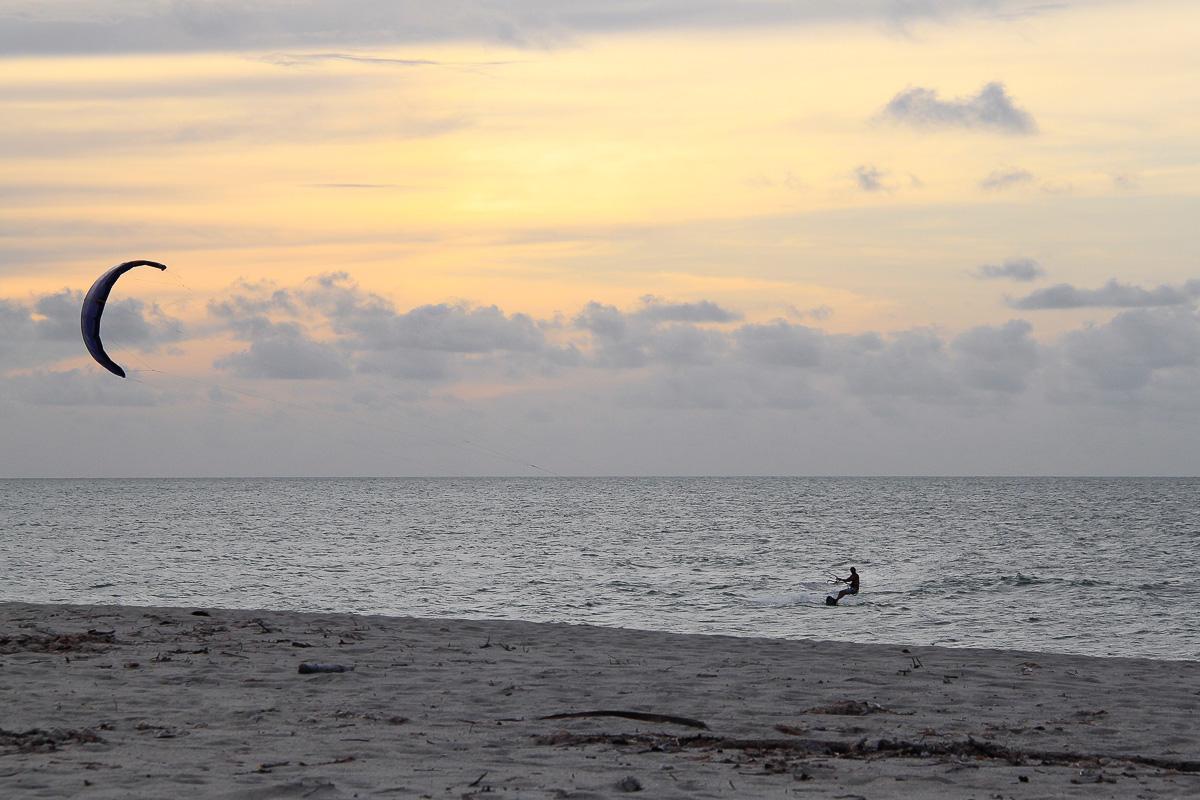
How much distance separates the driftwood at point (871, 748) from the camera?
9328 millimetres

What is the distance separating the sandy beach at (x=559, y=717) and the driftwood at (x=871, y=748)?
0.08ft

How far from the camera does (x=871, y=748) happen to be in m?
9.59

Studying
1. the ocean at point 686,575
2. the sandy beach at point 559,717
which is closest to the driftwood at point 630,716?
the sandy beach at point 559,717

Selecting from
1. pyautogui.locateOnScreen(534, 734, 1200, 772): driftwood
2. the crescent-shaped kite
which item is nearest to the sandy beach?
pyautogui.locateOnScreen(534, 734, 1200, 772): driftwood

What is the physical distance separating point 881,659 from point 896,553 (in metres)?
40.3

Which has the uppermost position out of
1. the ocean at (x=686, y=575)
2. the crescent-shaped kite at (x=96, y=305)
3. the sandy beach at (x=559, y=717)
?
the crescent-shaped kite at (x=96, y=305)

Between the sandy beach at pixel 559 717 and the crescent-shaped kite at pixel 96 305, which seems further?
the crescent-shaped kite at pixel 96 305

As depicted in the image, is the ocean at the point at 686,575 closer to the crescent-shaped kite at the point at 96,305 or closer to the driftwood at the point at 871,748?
the crescent-shaped kite at the point at 96,305

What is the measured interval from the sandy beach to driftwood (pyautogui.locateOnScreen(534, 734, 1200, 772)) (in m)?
0.03

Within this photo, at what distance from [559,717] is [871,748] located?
2906 mm

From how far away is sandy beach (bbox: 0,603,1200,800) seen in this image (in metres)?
8.29

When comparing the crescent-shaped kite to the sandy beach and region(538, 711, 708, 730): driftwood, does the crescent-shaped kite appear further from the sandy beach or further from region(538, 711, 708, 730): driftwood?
region(538, 711, 708, 730): driftwood

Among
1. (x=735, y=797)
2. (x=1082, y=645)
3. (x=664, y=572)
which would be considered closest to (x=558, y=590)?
(x=664, y=572)

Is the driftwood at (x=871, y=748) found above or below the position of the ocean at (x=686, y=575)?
above
